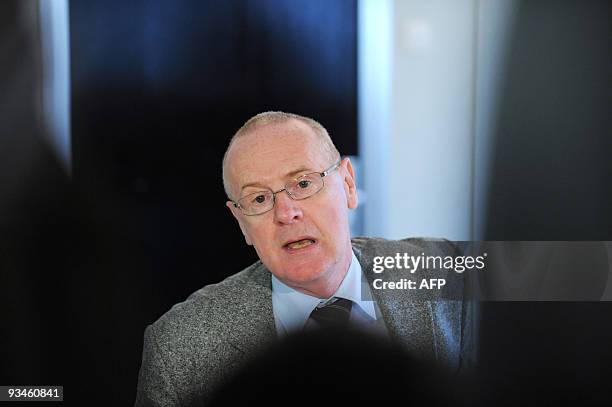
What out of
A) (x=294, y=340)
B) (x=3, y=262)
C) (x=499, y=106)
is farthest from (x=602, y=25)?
(x=3, y=262)

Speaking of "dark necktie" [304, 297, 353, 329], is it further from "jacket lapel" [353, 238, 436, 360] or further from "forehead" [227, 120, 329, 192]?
"forehead" [227, 120, 329, 192]

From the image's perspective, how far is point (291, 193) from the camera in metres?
1.99

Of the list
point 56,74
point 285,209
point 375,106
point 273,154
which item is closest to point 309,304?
point 285,209

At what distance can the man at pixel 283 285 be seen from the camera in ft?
6.57

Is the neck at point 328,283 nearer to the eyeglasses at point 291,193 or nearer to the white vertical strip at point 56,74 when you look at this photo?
the eyeglasses at point 291,193

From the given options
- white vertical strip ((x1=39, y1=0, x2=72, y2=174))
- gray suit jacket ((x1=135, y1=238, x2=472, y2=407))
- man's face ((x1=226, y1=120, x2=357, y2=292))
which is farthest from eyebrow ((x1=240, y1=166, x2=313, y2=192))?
white vertical strip ((x1=39, y1=0, x2=72, y2=174))

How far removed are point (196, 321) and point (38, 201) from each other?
0.56m

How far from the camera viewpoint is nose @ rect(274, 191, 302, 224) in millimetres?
1978

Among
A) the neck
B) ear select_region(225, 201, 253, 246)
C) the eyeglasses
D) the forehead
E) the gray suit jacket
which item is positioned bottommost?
the gray suit jacket

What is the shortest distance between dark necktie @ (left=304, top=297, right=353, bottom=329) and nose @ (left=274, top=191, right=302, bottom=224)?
0.28m

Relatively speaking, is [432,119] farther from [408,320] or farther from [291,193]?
[408,320]

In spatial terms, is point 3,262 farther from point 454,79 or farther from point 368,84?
point 454,79

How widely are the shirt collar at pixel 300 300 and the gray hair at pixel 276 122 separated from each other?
293 mm

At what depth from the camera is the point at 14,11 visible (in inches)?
80.6
